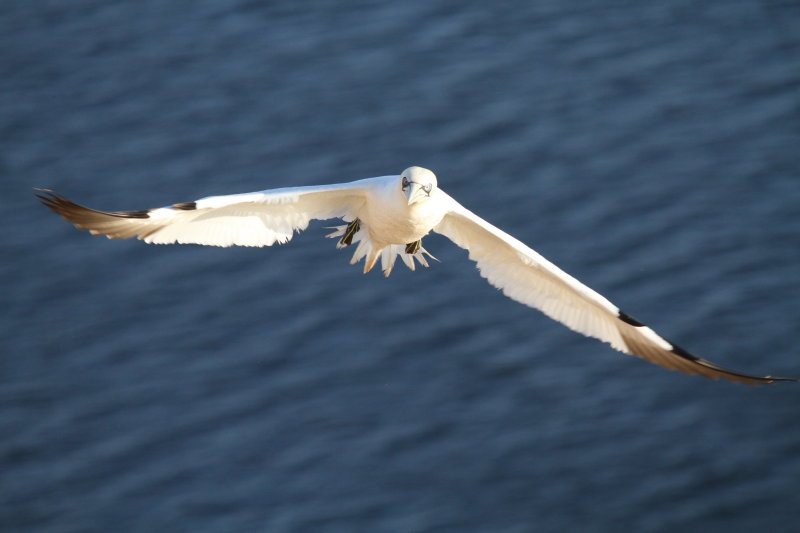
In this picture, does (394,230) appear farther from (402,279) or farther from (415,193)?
(402,279)

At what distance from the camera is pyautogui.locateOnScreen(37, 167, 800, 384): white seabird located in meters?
12.1

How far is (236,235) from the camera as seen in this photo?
502 inches

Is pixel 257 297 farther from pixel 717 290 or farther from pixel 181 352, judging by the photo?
pixel 717 290

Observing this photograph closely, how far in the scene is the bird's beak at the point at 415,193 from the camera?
474 inches

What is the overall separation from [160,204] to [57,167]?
1816 mm

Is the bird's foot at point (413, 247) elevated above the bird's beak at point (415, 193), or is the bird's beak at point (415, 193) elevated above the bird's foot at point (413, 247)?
the bird's foot at point (413, 247)

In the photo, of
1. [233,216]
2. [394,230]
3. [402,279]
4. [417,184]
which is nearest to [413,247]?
[394,230]

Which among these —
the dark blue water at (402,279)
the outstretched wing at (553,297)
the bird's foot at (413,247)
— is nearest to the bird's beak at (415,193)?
the outstretched wing at (553,297)

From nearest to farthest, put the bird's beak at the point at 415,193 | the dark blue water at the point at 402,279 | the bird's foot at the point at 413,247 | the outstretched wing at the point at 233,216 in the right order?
the outstretched wing at the point at 233,216 < the bird's beak at the point at 415,193 < the bird's foot at the point at 413,247 < the dark blue water at the point at 402,279

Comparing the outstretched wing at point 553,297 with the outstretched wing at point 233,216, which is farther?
the outstretched wing at point 553,297

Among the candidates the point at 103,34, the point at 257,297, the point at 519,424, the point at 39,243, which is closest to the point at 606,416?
the point at 519,424

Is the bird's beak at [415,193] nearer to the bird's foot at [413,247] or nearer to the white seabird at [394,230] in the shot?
the white seabird at [394,230]

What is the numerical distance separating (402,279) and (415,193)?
5517 millimetres

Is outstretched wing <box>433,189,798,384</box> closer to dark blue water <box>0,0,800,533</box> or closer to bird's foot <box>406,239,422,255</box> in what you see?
bird's foot <box>406,239,422,255</box>
